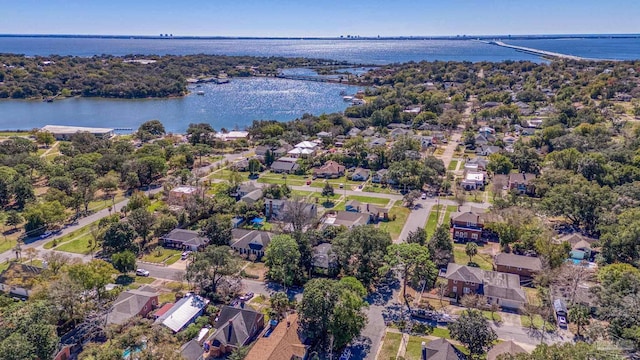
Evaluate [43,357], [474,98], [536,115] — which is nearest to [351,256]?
[43,357]

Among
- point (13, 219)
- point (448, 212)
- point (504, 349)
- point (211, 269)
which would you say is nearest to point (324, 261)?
point (211, 269)

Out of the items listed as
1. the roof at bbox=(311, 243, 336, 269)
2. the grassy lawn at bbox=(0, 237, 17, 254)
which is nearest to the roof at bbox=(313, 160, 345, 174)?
the roof at bbox=(311, 243, 336, 269)

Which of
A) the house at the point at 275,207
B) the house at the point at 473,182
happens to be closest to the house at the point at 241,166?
the house at the point at 275,207

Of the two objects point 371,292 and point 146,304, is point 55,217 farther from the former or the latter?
point 371,292

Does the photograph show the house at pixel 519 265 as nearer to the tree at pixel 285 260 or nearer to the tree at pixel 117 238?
the tree at pixel 285 260

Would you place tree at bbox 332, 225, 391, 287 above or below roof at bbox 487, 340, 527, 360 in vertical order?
above

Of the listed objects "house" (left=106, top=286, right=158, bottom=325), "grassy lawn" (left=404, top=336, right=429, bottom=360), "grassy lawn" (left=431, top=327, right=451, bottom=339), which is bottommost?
"grassy lawn" (left=431, top=327, right=451, bottom=339)

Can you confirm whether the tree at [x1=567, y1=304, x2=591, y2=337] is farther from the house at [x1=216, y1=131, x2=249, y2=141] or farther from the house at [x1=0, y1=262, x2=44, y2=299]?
the house at [x1=216, y1=131, x2=249, y2=141]
